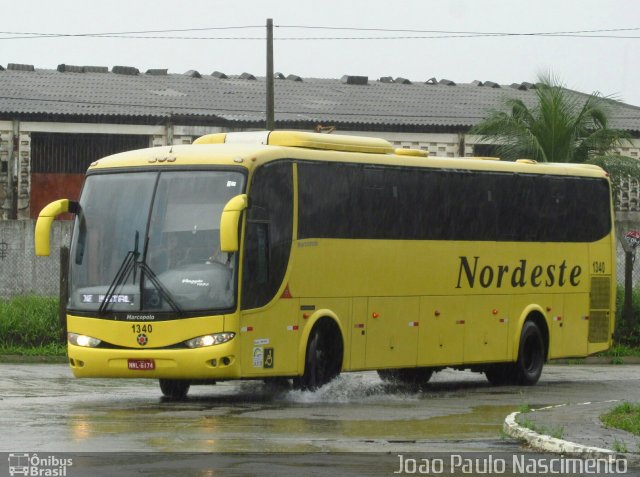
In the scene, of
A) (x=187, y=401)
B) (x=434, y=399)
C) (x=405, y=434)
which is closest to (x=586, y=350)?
(x=434, y=399)

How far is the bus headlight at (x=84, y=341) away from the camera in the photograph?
17.7 meters

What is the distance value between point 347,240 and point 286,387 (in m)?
2.02

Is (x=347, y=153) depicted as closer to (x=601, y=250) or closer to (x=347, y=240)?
(x=347, y=240)

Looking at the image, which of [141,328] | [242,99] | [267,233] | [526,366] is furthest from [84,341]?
[242,99]

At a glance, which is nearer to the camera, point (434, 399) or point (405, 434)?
point (405, 434)

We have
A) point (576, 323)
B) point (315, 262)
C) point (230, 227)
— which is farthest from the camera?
point (576, 323)

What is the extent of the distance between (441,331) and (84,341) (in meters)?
5.61

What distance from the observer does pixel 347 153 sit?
65.2ft

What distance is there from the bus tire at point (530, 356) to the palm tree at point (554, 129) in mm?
13005

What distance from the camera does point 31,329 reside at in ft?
88.2

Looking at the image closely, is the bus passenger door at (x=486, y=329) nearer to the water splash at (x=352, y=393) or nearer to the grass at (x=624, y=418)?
the water splash at (x=352, y=393)

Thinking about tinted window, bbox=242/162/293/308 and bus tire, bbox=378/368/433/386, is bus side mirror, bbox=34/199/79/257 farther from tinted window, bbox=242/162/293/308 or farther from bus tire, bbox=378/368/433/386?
bus tire, bbox=378/368/433/386

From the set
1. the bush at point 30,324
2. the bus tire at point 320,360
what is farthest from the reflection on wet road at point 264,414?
the bush at point 30,324

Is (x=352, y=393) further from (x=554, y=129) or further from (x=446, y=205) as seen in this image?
(x=554, y=129)
